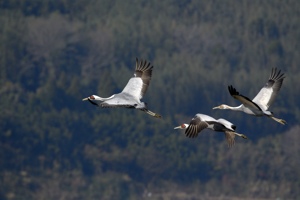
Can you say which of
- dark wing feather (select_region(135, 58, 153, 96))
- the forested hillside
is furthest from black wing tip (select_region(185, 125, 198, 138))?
the forested hillside

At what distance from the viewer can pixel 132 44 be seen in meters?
83.4

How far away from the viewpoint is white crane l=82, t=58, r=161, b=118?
29547 mm

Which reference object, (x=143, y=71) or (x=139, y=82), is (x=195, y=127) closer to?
(x=139, y=82)

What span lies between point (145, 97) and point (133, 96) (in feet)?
135

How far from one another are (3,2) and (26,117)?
58.4ft

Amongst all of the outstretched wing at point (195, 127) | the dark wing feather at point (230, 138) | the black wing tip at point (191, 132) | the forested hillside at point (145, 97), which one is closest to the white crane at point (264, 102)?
the dark wing feather at point (230, 138)

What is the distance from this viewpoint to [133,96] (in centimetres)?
3055

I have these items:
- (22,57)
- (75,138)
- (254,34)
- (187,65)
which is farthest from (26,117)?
(254,34)

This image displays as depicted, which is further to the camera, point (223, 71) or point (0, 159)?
point (223, 71)

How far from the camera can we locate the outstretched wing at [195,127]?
2828 cm

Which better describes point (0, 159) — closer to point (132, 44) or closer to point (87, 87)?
point (87, 87)

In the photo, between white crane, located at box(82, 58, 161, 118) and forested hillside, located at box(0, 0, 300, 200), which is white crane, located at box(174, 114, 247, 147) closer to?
white crane, located at box(82, 58, 161, 118)

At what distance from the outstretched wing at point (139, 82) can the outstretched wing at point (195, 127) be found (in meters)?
2.14

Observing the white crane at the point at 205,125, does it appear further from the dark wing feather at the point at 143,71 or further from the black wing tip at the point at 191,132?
the dark wing feather at the point at 143,71
